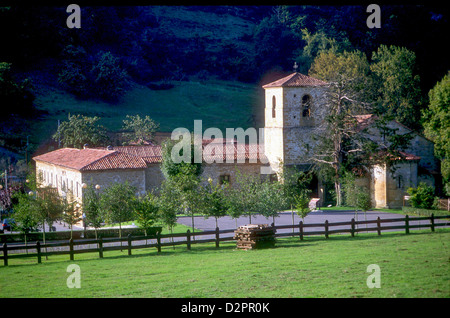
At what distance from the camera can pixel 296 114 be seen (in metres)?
40.4

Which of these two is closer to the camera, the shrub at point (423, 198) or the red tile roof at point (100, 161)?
the shrub at point (423, 198)

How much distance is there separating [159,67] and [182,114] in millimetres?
16319

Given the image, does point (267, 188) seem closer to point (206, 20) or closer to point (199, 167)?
point (199, 167)

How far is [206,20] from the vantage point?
322ft

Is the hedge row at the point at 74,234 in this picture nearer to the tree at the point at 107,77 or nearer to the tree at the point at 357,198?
the tree at the point at 357,198

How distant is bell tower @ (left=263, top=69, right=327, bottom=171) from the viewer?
4000 cm

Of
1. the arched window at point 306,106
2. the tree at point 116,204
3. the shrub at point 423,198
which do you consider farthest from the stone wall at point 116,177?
the shrub at point 423,198

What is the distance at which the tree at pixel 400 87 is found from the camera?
54.8 meters

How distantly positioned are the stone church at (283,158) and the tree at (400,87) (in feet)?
46.5

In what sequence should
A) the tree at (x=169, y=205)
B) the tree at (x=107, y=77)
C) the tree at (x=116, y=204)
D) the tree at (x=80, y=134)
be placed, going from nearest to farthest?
the tree at (x=169, y=205)
the tree at (x=116, y=204)
the tree at (x=80, y=134)
the tree at (x=107, y=77)

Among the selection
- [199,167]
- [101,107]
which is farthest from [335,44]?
[199,167]

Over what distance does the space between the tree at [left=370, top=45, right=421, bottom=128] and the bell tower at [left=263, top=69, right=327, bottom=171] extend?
652 inches

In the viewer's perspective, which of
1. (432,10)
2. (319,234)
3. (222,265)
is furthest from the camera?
(432,10)

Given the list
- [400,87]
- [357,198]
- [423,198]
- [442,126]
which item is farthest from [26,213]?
[400,87]
